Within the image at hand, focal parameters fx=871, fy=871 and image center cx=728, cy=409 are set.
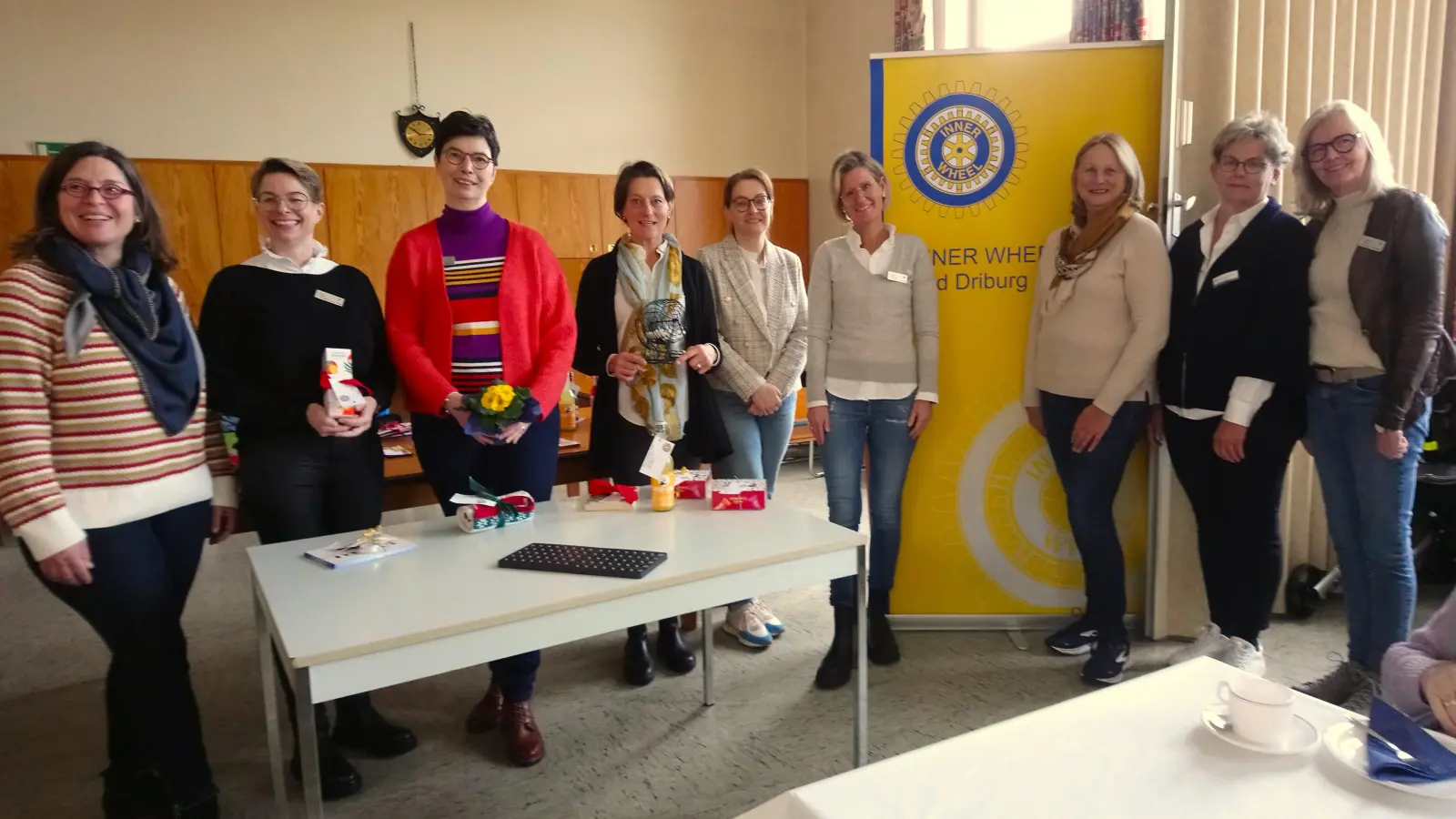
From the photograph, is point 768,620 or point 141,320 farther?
point 768,620

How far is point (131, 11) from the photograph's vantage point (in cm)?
530

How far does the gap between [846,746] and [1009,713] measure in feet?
1.73

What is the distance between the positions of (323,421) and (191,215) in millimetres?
4246

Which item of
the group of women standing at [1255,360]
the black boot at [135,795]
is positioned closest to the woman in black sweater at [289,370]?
the black boot at [135,795]

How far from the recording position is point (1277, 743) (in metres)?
1.01

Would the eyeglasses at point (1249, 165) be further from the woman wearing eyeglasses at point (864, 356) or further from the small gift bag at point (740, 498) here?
→ the small gift bag at point (740, 498)

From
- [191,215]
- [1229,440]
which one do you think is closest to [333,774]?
[1229,440]

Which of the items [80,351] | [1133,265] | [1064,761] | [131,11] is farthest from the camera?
[131,11]

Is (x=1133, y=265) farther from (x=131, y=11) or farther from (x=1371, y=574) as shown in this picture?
(x=131, y=11)

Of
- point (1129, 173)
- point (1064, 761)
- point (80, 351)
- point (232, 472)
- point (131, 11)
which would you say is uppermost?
point (131, 11)

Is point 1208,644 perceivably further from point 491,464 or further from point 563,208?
point 563,208

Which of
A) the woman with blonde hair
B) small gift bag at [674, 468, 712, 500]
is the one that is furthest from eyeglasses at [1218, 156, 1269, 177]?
small gift bag at [674, 468, 712, 500]

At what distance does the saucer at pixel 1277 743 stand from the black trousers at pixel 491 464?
165 cm

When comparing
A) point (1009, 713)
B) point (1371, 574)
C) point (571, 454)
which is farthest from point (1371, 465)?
point (571, 454)
